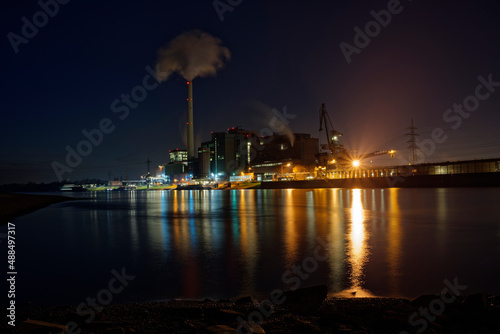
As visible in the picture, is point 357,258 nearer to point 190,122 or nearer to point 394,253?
point 394,253

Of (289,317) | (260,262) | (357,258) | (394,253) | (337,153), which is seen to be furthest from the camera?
(337,153)

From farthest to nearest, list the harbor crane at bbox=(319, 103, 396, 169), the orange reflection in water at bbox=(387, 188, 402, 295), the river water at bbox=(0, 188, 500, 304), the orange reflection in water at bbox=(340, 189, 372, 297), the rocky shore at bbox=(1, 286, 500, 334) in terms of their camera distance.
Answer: the harbor crane at bbox=(319, 103, 396, 169) < the orange reflection in water at bbox=(387, 188, 402, 295) < the river water at bbox=(0, 188, 500, 304) < the orange reflection in water at bbox=(340, 189, 372, 297) < the rocky shore at bbox=(1, 286, 500, 334)

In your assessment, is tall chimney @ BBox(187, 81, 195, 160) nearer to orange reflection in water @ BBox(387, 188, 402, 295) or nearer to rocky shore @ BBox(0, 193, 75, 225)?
rocky shore @ BBox(0, 193, 75, 225)

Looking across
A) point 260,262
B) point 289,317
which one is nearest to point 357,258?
point 260,262

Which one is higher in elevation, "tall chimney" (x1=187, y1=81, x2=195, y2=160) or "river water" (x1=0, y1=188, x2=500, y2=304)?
"tall chimney" (x1=187, y1=81, x2=195, y2=160)

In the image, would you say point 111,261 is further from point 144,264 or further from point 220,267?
Answer: point 220,267

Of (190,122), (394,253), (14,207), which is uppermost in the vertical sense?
(190,122)

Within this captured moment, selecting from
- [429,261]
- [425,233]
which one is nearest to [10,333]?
[429,261]

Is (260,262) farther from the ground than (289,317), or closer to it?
closer to it

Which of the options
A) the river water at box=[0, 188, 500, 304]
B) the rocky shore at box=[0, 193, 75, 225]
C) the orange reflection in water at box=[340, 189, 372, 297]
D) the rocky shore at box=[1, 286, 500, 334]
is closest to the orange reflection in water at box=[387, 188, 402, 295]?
the river water at box=[0, 188, 500, 304]

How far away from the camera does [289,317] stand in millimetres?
4285

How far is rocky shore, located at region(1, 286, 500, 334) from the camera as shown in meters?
3.81

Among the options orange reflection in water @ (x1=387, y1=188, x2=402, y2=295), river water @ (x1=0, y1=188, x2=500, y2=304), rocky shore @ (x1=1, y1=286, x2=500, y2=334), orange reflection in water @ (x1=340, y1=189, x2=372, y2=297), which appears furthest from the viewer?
orange reflection in water @ (x1=387, y1=188, x2=402, y2=295)

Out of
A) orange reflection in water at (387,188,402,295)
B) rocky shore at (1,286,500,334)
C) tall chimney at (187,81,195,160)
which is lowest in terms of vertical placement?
orange reflection in water at (387,188,402,295)
